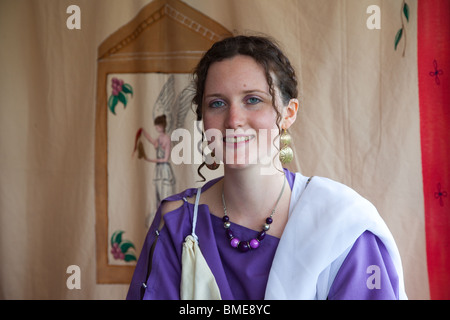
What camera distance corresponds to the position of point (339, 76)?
2021 millimetres

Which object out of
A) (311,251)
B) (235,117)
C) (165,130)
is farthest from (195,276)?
(165,130)

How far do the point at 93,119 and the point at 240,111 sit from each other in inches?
45.4

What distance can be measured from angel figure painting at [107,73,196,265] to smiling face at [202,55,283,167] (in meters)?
0.82

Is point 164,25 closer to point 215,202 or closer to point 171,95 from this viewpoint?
point 171,95

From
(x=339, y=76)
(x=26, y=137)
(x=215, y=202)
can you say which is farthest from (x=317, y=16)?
(x=26, y=137)

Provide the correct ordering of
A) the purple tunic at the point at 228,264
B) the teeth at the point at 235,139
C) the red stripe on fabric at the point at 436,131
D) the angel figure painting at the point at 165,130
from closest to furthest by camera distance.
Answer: the purple tunic at the point at 228,264, the teeth at the point at 235,139, the red stripe on fabric at the point at 436,131, the angel figure painting at the point at 165,130

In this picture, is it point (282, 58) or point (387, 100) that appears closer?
point (282, 58)

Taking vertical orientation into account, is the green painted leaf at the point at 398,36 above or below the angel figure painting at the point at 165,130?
above

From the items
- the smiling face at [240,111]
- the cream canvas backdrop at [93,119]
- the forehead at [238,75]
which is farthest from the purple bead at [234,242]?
the cream canvas backdrop at [93,119]

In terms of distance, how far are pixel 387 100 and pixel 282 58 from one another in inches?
31.0

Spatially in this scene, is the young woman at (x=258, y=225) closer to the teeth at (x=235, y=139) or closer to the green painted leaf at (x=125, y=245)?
the teeth at (x=235, y=139)

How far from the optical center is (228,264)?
135 cm

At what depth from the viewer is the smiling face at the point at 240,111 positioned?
133cm
